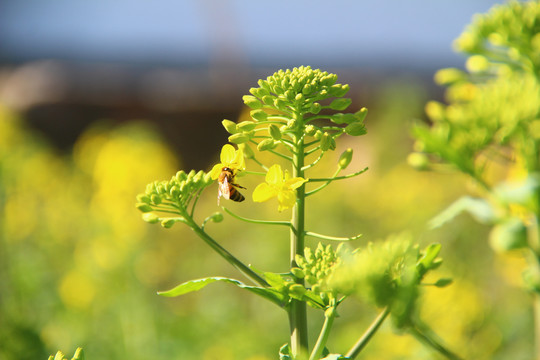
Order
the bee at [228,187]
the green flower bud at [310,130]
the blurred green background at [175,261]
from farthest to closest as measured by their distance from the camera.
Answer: the blurred green background at [175,261]
the bee at [228,187]
the green flower bud at [310,130]

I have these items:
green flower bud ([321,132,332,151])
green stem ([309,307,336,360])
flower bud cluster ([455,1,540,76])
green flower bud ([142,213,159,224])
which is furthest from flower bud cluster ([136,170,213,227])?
flower bud cluster ([455,1,540,76])

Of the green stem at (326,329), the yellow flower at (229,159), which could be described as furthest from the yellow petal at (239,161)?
the green stem at (326,329)

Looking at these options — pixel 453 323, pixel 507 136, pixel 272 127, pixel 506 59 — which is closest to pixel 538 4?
pixel 506 59

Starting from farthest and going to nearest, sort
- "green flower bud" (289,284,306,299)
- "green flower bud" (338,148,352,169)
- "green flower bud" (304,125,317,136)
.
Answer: "green flower bud" (338,148,352,169) < "green flower bud" (304,125,317,136) < "green flower bud" (289,284,306,299)

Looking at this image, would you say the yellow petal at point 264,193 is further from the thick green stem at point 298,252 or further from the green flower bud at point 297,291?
the green flower bud at point 297,291

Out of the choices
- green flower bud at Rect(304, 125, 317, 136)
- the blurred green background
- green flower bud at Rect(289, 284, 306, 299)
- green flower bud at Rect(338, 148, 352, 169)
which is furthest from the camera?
the blurred green background

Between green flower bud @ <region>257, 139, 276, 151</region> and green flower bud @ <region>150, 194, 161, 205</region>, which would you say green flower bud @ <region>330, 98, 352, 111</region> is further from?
green flower bud @ <region>150, 194, 161, 205</region>
